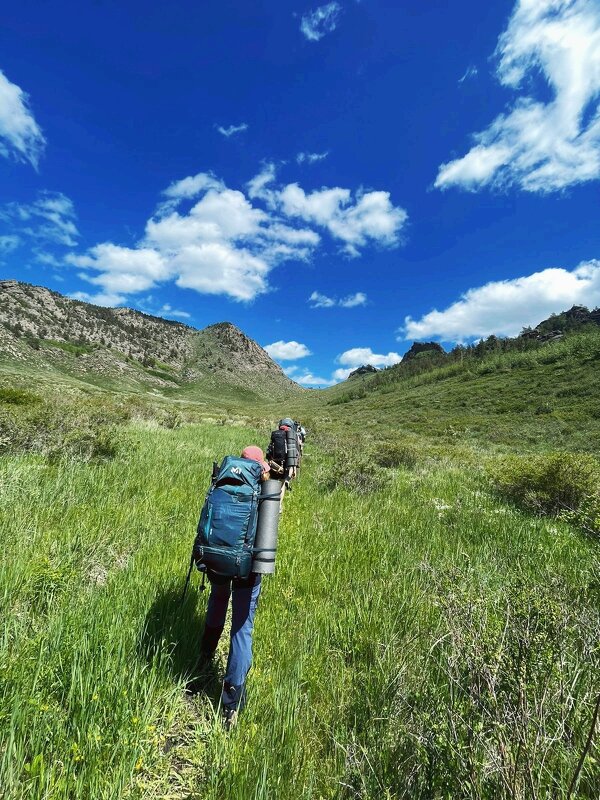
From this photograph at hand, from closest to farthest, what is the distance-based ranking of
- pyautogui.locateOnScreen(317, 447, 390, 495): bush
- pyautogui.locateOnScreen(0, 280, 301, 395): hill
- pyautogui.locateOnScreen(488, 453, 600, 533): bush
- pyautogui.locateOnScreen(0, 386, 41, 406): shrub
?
pyautogui.locateOnScreen(488, 453, 600, 533): bush
pyautogui.locateOnScreen(317, 447, 390, 495): bush
pyautogui.locateOnScreen(0, 386, 41, 406): shrub
pyautogui.locateOnScreen(0, 280, 301, 395): hill

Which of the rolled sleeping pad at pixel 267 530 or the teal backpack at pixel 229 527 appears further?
the rolled sleeping pad at pixel 267 530

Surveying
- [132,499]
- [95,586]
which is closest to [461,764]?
[95,586]

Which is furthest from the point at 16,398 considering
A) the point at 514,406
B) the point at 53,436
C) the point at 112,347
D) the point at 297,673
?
the point at 112,347

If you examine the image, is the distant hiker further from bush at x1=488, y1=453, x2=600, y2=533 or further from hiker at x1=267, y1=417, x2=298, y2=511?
bush at x1=488, y1=453, x2=600, y2=533

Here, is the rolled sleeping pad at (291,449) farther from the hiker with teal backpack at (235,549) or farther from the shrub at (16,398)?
the shrub at (16,398)

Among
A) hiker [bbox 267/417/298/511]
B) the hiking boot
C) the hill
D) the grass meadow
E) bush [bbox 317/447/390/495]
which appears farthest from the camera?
the hill

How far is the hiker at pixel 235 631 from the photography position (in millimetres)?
2660

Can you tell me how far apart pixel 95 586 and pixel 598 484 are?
10766 mm

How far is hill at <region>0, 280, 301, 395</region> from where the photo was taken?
95.6m

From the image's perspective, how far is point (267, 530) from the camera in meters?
2.82

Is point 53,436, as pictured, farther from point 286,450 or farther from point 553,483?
point 553,483

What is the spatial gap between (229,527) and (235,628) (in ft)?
2.83

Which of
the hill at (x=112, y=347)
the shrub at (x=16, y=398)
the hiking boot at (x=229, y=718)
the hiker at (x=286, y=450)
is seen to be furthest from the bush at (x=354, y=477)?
the hill at (x=112, y=347)

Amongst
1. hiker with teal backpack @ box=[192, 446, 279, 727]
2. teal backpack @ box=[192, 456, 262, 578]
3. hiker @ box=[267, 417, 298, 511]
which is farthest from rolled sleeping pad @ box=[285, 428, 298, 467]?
teal backpack @ box=[192, 456, 262, 578]
